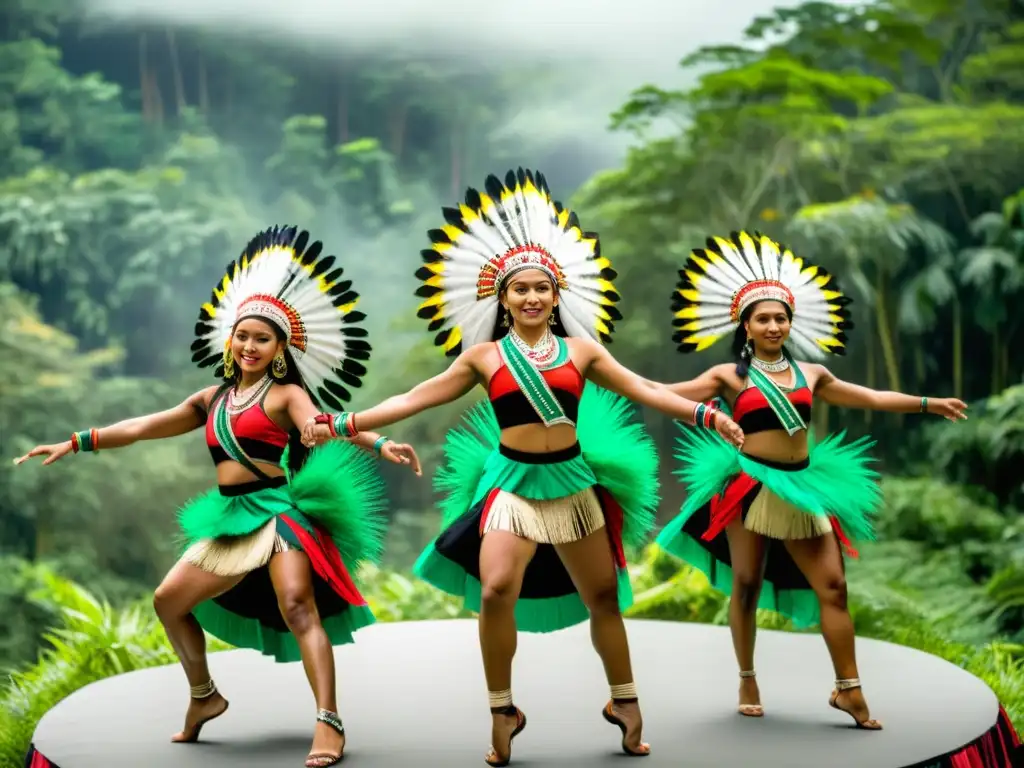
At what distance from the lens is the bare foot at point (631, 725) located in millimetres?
3629

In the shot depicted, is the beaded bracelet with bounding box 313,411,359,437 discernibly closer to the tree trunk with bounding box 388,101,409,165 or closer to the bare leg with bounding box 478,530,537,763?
the bare leg with bounding box 478,530,537,763

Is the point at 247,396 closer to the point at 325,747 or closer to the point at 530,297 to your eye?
the point at 530,297

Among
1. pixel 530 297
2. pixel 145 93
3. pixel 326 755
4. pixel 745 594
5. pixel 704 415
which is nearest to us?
pixel 326 755

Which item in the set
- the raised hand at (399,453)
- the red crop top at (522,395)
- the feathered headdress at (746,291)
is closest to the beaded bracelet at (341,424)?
the raised hand at (399,453)

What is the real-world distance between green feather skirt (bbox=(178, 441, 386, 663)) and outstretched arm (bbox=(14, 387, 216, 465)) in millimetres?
254

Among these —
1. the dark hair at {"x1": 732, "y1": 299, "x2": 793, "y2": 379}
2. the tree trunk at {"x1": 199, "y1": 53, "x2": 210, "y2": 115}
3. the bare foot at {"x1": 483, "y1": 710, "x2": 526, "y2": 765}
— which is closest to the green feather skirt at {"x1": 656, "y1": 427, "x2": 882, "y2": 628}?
the dark hair at {"x1": 732, "y1": 299, "x2": 793, "y2": 379}

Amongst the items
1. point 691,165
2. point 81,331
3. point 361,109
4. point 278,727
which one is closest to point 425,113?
point 361,109

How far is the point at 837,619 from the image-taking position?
3.88 m

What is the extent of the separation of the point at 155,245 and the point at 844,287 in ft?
17.9

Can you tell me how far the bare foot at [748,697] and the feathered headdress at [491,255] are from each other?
4.33 feet

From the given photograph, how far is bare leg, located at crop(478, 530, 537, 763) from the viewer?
354 centimetres

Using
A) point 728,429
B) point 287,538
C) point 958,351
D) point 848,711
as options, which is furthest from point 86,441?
point 958,351

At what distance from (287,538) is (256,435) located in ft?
1.10

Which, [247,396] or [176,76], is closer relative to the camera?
[247,396]
